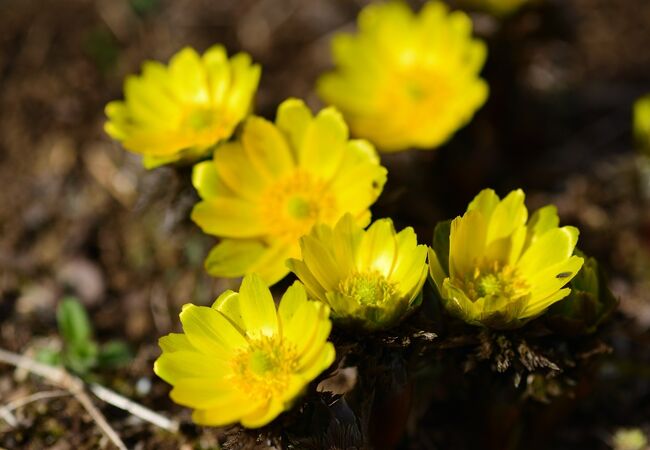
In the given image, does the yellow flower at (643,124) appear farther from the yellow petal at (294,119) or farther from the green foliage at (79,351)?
the green foliage at (79,351)

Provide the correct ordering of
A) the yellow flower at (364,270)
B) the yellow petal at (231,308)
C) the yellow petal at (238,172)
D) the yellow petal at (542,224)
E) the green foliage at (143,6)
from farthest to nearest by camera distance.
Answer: the green foliage at (143,6) < the yellow petal at (238,172) < the yellow petal at (542,224) < the yellow petal at (231,308) < the yellow flower at (364,270)

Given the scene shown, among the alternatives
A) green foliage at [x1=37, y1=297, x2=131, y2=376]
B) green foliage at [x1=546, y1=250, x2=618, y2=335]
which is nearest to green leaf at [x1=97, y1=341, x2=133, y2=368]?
green foliage at [x1=37, y1=297, x2=131, y2=376]

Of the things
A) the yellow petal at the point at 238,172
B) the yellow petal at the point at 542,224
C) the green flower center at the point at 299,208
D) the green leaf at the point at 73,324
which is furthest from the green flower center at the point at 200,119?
the yellow petal at the point at 542,224

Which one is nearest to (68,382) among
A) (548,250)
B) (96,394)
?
(96,394)

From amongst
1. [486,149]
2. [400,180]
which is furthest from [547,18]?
[400,180]

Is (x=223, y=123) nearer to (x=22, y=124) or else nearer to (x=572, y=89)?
(x=22, y=124)

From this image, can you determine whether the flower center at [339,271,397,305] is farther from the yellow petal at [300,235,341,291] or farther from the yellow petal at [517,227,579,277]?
the yellow petal at [517,227,579,277]
